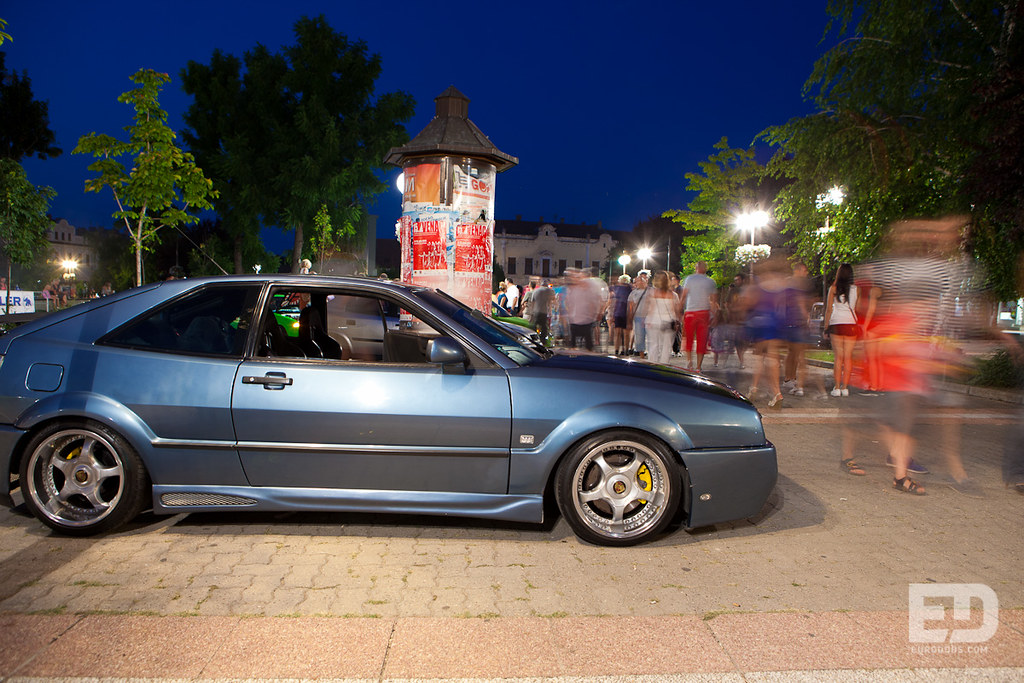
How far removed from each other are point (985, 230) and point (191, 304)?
12958mm

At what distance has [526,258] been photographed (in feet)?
286

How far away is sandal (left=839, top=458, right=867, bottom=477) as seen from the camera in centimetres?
557

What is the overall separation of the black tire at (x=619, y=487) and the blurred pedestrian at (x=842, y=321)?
5.30 meters

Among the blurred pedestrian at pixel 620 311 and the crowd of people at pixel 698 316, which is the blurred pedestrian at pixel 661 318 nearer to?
the crowd of people at pixel 698 316

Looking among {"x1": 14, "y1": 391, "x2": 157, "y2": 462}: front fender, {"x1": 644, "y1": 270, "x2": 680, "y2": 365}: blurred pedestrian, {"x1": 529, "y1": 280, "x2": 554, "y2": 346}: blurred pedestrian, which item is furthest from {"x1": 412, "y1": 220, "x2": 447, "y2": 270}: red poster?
{"x1": 14, "y1": 391, "x2": 157, "y2": 462}: front fender

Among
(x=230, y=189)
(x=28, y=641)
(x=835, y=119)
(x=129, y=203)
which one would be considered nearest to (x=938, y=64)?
(x=835, y=119)

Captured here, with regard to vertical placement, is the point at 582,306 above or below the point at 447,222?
below

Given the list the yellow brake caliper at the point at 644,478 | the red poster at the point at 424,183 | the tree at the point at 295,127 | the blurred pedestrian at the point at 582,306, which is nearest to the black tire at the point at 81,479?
the yellow brake caliper at the point at 644,478

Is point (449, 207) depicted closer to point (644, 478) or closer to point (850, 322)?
point (850, 322)

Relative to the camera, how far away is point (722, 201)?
38.9m

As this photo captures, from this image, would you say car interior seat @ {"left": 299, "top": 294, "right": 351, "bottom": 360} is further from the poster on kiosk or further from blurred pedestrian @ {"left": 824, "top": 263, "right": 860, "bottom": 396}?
the poster on kiosk

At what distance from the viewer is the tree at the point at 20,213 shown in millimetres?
22531

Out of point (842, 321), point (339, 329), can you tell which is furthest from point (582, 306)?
point (339, 329)

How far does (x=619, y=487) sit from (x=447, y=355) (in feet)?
3.91
